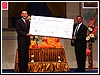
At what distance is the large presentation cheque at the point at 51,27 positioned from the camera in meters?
9.09

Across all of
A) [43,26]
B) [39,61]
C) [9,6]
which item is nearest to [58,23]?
[43,26]

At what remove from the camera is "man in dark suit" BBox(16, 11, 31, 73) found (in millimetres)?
8953

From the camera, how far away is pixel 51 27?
9109mm

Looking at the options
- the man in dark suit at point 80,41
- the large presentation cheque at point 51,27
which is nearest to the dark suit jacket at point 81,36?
the man in dark suit at point 80,41

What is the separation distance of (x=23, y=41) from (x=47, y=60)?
82cm

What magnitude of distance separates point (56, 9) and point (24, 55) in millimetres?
1821

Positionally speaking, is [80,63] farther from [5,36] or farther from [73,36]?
[5,36]

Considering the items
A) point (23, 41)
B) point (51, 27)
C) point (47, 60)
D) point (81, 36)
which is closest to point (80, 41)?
point (81, 36)

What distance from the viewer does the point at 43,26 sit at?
9.12 meters

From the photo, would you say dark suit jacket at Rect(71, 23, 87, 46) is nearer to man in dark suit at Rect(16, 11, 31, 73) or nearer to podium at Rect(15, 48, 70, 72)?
podium at Rect(15, 48, 70, 72)

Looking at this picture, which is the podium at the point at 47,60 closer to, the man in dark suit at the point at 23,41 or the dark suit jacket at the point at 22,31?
the man in dark suit at the point at 23,41

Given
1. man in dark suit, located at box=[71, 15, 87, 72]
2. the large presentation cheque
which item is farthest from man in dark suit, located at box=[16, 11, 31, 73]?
man in dark suit, located at box=[71, 15, 87, 72]

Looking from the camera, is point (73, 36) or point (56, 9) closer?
point (73, 36)

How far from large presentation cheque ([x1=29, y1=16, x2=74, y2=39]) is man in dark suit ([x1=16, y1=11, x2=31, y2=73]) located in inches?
7.0
